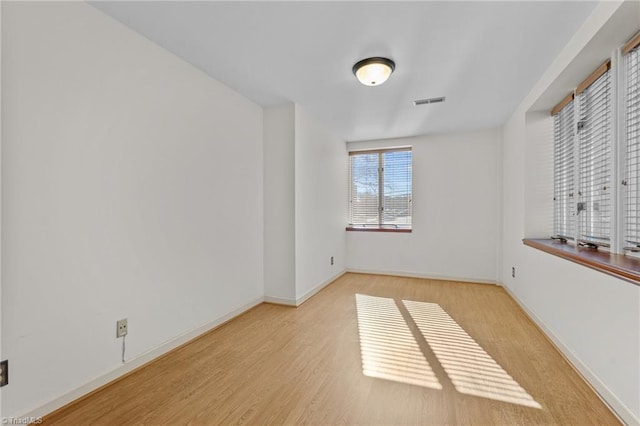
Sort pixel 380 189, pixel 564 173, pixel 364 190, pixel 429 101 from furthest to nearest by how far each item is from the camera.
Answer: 1. pixel 364 190
2. pixel 380 189
3. pixel 429 101
4. pixel 564 173

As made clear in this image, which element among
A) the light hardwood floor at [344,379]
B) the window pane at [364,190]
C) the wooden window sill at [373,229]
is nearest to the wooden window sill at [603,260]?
the light hardwood floor at [344,379]

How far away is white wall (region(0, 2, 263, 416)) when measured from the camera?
1.50 m

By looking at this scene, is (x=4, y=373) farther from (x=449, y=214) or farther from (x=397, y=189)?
(x=449, y=214)

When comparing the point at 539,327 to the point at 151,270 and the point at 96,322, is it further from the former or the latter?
the point at 96,322

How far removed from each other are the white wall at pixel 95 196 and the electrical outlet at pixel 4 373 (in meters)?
0.02

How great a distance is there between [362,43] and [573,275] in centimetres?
237

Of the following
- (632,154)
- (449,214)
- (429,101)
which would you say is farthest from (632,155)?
(449,214)

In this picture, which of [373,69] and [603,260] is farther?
[373,69]

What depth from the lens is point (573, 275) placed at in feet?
7.07

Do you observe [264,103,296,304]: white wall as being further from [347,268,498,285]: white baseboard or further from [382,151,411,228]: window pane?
[382,151,411,228]: window pane

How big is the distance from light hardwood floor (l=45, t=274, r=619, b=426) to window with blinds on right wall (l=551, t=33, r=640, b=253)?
105 centimetres

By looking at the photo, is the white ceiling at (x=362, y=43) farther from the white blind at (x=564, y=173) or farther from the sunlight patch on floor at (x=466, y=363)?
the sunlight patch on floor at (x=466, y=363)

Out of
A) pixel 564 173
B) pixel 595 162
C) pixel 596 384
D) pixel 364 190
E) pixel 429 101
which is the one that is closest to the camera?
pixel 596 384

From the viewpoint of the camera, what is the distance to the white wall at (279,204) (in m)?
3.44
